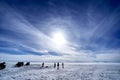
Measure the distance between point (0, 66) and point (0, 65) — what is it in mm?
616

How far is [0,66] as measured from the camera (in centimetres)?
3444

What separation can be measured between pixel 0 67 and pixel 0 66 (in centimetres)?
119

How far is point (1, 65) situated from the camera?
1383 inches

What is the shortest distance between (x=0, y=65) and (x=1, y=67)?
1.51 m

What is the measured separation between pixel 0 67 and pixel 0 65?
1.79 m

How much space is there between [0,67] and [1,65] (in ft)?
6.08

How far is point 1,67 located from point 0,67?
1.51 ft

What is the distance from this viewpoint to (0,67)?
33.4 meters

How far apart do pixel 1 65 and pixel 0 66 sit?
0.71 m

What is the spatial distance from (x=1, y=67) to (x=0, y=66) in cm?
92

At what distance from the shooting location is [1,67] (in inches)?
1332

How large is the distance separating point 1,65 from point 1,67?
1515 mm

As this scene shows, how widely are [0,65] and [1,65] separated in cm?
30
